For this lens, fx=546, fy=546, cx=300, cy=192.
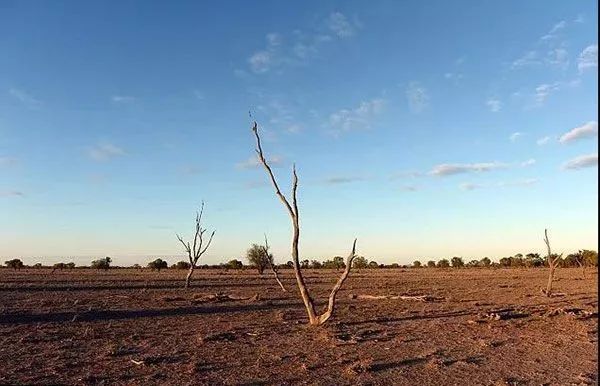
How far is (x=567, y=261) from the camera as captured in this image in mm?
92000

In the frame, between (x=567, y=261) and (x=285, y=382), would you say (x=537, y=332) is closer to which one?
(x=285, y=382)

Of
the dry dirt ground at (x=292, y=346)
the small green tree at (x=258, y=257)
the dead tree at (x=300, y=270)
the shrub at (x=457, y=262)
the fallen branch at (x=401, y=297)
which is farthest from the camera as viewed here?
the shrub at (x=457, y=262)

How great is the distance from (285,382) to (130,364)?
3369mm

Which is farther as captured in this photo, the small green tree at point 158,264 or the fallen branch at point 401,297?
the small green tree at point 158,264

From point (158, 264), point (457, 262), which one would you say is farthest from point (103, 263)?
point (457, 262)

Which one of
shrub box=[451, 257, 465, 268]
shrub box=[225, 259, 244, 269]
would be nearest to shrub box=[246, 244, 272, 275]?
shrub box=[225, 259, 244, 269]

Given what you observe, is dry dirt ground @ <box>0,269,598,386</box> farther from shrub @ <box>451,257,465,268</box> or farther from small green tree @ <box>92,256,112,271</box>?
shrub @ <box>451,257,465,268</box>

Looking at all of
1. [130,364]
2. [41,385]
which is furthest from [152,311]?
[41,385]

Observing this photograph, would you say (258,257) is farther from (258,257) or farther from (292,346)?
(292,346)

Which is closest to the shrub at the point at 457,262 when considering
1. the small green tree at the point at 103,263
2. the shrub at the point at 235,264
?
the shrub at the point at 235,264

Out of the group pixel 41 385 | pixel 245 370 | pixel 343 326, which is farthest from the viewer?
pixel 343 326

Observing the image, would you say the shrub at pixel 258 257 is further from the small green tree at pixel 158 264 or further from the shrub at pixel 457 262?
the shrub at pixel 457 262

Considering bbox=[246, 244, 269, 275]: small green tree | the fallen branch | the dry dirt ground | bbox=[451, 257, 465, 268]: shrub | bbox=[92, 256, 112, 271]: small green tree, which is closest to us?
the dry dirt ground

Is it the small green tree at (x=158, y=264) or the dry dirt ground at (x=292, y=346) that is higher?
the small green tree at (x=158, y=264)
